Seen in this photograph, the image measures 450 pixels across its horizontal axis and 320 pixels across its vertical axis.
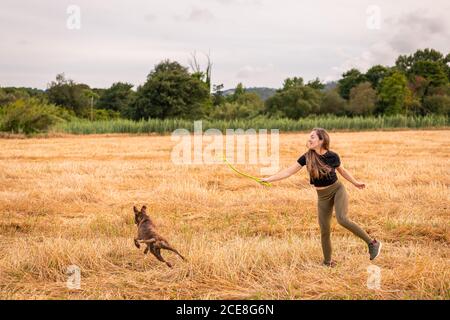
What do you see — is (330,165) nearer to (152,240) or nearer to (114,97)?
(152,240)

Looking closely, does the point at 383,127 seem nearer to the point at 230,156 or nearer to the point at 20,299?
the point at 230,156

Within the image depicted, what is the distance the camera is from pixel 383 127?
41844mm

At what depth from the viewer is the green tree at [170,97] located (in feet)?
158

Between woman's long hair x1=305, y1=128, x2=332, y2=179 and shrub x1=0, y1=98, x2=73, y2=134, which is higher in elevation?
shrub x1=0, y1=98, x2=73, y2=134

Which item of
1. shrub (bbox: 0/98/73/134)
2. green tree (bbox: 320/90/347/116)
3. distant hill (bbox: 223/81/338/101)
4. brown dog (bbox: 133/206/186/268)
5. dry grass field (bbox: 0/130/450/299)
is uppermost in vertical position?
distant hill (bbox: 223/81/338/101)

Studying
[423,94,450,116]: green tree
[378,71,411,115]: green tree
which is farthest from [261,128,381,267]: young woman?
[423,94,450,116]: green tree

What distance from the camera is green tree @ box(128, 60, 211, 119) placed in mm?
48188

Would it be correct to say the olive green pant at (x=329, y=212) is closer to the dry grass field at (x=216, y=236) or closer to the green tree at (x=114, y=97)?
the dry grass field at (x=216, y=236)

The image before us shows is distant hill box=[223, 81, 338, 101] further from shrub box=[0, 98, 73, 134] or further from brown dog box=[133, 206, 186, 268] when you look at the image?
brown dog box=[133, 206, 186, 268]

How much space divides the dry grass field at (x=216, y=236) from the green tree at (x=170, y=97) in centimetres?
3630

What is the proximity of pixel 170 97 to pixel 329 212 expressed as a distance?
145 ft

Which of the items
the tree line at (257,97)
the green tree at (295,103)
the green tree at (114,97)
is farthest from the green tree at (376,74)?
the green tree at (114,97)

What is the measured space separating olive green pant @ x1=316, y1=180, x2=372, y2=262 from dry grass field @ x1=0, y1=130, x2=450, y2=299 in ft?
0.82

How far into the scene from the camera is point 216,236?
6.12 metres
